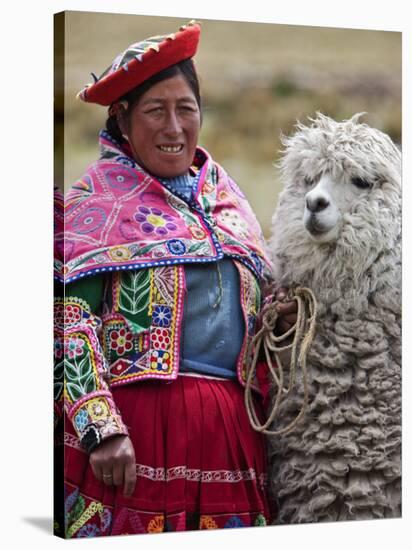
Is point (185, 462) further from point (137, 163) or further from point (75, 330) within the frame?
point (137, 163)

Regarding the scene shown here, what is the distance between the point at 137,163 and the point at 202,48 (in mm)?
581

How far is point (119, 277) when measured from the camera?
558 cm

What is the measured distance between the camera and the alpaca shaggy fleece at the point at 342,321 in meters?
5.80

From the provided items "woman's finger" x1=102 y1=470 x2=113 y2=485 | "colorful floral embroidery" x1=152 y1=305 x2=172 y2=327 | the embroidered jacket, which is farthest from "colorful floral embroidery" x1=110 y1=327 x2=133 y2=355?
"woman's finger" x1=102 y1=470 x2=113 y2=485

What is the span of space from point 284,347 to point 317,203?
62 centimetres

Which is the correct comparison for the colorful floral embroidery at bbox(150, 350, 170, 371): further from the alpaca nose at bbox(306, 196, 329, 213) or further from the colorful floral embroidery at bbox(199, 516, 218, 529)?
the alpaca nose at bbox(306, 196, 329, 213)

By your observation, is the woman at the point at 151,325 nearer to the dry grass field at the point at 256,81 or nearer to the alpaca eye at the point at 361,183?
the dry grass field at the point at 256,81

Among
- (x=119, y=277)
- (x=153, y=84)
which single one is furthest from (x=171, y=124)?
(x=119, y=277)

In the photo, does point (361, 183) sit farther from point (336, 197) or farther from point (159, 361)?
point (159, 361)

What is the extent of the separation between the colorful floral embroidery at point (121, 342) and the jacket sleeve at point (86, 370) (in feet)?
0.23

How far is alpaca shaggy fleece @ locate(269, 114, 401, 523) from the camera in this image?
5.80 metres

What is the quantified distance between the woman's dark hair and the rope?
0.96m

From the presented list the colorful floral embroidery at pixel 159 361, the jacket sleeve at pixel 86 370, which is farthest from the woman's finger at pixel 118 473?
the colorful floral embroidery at pixel 159 361

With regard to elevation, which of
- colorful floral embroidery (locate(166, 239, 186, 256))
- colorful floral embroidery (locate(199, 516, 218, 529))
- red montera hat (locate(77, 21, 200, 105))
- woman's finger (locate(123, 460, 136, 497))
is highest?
red montera hat (locate(77, 21, 200, 105))
